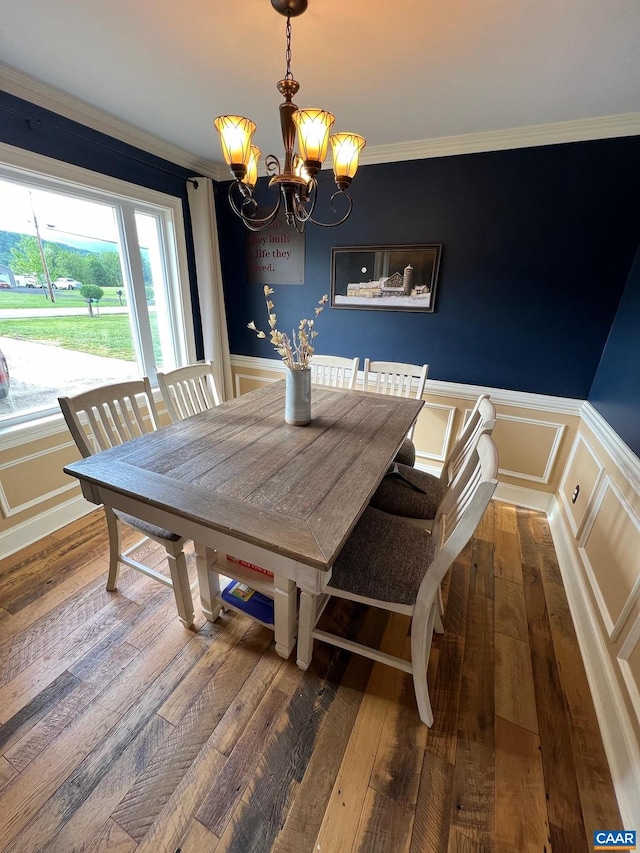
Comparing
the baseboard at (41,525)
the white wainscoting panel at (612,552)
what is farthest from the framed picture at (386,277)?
the baseboard at (41,525)

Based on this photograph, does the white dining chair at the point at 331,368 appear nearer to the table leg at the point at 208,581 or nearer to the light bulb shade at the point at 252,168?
the light bulb shade at the point at 252,168

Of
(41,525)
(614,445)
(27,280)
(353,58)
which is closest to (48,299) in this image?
(27,280)

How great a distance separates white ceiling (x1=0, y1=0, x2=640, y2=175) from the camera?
4.09ft

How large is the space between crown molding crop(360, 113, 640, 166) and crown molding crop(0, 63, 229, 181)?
1.36 m

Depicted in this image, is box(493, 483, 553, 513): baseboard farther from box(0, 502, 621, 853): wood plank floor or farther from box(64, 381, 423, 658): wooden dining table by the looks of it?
box(64, 381, 423, 658): wooden dining table

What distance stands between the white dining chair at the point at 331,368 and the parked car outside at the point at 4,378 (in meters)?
1.86

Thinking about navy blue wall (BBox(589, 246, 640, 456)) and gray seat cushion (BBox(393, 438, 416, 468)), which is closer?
navy blue wall (BBox(589, 246, 640, 456))

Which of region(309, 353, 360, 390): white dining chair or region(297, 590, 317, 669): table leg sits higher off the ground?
region(309, 353, 360, 390): white dining chair

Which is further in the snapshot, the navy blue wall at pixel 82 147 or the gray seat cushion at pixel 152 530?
the navy blue wall at pixel 82 147

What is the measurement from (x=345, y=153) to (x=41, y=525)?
258cm

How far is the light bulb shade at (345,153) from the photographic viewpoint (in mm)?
1268

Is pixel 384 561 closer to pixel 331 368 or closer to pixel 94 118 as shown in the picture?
pixel 331 368

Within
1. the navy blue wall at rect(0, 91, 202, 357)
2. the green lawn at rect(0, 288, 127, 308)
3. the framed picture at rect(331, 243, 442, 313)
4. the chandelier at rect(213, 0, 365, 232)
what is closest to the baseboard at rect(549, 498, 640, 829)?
the framed picture at rect(331, 243, 442, 313)

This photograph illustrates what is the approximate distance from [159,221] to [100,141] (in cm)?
62
